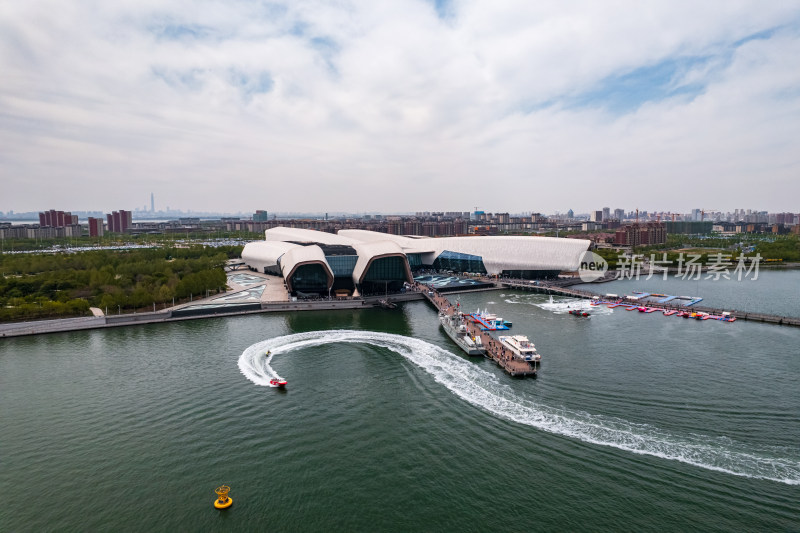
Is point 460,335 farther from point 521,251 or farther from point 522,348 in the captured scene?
point 521,251

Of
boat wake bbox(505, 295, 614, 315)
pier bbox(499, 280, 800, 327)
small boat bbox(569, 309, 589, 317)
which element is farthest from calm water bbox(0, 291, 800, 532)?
boat wake bbox(505, 295, 614, 315)

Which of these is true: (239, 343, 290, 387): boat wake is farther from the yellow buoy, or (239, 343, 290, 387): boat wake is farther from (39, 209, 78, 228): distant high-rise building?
(39, 209, 78, 228): distant high-rise building

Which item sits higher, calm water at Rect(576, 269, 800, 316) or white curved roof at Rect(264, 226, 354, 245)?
white curved roof at Rect(264, 226, 354, 245)

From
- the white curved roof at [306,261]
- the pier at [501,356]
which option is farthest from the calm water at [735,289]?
the white curved roof at [306,261]

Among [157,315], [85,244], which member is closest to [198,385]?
[157,315]

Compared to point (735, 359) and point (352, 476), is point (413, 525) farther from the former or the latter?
point (735, 359)

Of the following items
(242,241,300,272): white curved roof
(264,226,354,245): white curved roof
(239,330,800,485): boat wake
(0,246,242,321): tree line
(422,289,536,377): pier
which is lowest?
(239,330,800,485): boat wake

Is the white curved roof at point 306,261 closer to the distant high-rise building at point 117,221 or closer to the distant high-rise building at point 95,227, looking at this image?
the distant high-rise building at point 95,227
